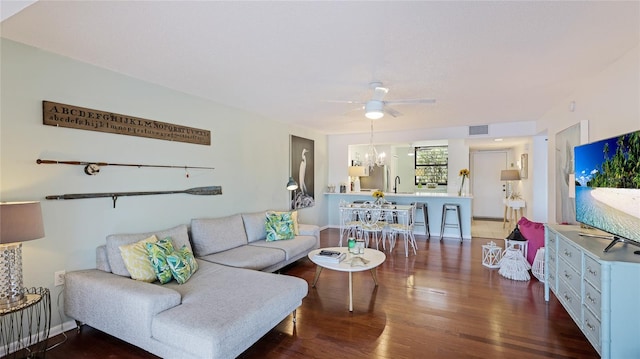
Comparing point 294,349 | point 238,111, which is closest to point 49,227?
point 294,349

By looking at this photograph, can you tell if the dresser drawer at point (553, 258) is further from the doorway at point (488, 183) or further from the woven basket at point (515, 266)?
the doorway at point (488, 183)

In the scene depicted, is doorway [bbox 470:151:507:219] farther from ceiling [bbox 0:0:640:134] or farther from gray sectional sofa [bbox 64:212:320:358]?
gray sectional sofa [bbox 64:212:320:358]

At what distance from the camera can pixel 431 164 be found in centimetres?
889

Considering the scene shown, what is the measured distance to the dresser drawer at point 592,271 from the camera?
1.95 meters

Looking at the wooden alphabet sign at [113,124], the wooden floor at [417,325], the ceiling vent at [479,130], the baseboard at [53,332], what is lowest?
the wooden floor at [417,325]

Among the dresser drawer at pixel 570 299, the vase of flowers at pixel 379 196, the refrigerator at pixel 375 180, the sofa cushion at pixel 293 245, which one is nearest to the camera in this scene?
the dresser drawer at pixel 570 299

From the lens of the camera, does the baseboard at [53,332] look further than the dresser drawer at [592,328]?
Yes

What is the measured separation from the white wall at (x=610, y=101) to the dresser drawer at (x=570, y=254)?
104 centimetres

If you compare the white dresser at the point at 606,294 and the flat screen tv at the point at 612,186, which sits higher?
the flat screen tv at the point at 612,186

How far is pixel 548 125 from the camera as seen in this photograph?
463 centimetres

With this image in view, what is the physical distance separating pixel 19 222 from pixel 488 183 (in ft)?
31.8

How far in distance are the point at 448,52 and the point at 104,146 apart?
322 cm

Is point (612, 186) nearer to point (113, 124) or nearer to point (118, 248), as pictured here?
point (118, 248)

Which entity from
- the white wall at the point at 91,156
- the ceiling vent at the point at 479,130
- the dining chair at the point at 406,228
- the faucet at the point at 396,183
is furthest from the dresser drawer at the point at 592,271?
the faucet at the point at 396,183
